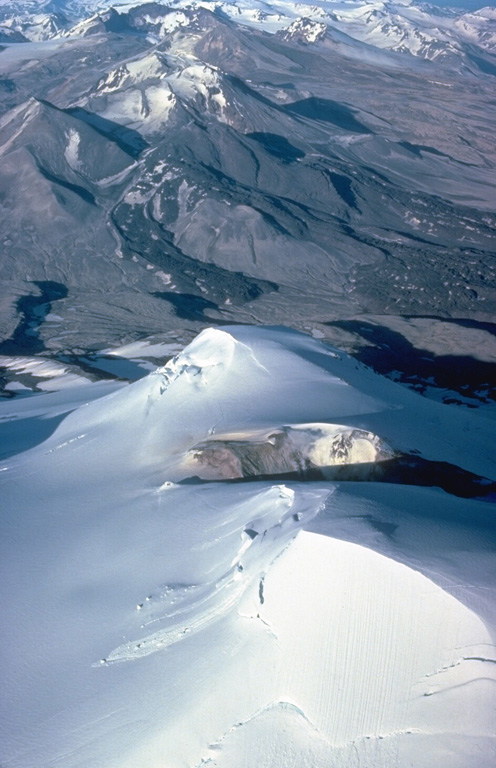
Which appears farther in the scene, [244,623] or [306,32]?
[306,32]

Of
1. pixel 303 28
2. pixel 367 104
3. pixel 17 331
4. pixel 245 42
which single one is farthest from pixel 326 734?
pixel 303 28

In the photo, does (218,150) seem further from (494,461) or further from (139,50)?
(139,50)

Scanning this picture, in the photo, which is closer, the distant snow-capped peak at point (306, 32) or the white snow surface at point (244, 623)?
the white snow surface at point (244, 623)

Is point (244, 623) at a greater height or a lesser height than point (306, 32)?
lesser

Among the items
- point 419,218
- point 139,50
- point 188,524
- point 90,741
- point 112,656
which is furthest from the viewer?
point 139,50

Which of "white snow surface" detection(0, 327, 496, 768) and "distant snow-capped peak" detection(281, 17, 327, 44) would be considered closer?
"white snow surface" detection(0, 327, 496, 768)

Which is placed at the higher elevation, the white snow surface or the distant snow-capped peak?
the distant snow-capped peak

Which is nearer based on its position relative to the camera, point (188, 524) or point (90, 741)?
point (90, 741)

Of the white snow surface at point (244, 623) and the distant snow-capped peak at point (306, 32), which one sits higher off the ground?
the distant snow-capped peak at point (306, 32)
